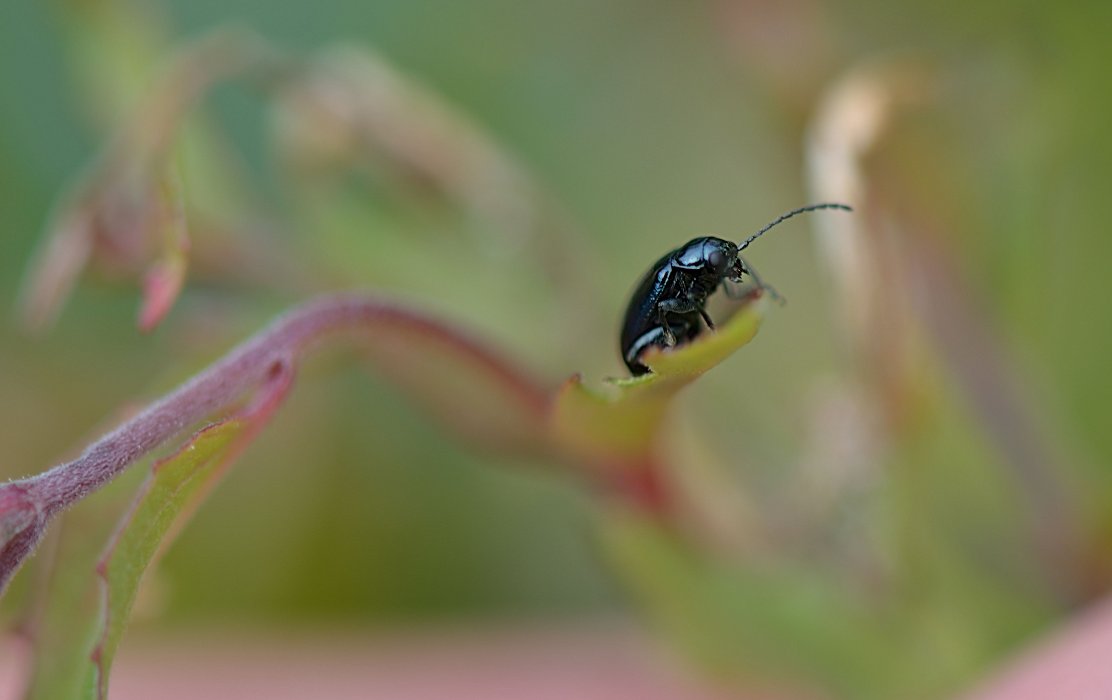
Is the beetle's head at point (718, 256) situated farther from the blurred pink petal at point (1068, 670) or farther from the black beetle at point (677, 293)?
the blurred pink petal at point (1068, 670)

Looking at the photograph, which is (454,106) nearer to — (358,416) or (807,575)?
(358,416)

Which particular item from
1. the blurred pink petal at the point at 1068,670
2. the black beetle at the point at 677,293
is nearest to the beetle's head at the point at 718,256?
the black beetle at the point at 677,293

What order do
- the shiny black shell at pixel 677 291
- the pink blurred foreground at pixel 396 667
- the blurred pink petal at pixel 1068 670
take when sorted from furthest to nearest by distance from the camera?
the pink blurred foreground at pixel 396 667 < the shiny black shell at pixel 677 291 < the blurred pink petal at pixel 1068 670

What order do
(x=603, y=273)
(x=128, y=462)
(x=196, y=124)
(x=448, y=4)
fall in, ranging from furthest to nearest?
(x=448, y=4)
(x=603, y=273)
(x=196, y=124)
(x=128, y=462)

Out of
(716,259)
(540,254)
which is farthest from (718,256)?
(540,254)

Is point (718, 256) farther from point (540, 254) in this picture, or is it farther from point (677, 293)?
point (540, 254)

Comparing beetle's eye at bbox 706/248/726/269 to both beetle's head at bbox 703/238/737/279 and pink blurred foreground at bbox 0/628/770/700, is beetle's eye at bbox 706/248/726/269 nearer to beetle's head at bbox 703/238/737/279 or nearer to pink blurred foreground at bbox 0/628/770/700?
beetle's head at bbox 703/238/737/279

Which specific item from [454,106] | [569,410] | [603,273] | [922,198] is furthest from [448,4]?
[569,410]
